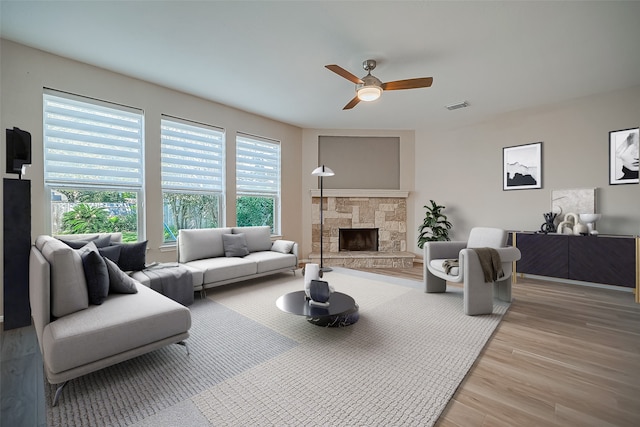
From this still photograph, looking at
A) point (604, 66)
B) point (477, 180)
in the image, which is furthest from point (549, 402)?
point (477, 180)

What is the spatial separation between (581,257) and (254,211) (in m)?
5.34

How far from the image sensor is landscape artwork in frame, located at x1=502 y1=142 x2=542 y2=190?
4.75 m

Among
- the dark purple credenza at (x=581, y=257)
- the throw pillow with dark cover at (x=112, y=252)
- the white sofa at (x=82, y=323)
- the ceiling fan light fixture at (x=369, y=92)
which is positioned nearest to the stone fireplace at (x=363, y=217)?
the dark purple credenza at (x=581, y=257)

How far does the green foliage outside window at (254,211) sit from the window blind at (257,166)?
16 centimetres

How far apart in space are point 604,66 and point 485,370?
396 cm

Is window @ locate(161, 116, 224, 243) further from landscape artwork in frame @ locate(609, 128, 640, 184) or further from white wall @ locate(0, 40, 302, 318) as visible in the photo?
landscape artwork in frame @ locate(609, 128, 640, 184)

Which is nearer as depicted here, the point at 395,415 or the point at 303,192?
the point at 395,415

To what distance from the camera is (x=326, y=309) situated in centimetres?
255

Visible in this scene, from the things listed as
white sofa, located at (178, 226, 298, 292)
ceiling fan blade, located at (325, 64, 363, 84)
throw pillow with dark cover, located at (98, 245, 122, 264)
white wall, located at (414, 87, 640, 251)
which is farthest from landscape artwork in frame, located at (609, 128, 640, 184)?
throw pillow with dark cover, located at (98, 245, 122, 264)

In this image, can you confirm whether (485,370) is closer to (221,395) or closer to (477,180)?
Answer: (221,395)

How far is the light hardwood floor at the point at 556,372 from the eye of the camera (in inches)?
62.3

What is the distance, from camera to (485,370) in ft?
6.64

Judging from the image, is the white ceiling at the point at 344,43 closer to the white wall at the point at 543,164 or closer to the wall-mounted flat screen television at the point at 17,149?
the white wall at the point at 543,164

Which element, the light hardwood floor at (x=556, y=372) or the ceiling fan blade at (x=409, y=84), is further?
the ceiling fan blade at (x=409, y=84)
